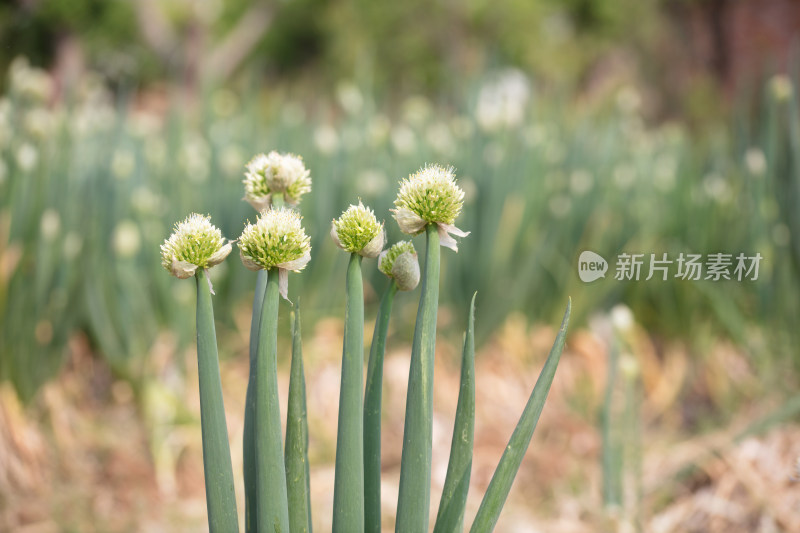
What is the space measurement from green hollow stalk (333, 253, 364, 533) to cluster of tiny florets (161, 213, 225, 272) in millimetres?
111

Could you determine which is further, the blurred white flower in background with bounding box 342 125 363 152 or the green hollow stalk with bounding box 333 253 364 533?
the blurred white flower in background with bounding box 342 125 363 152

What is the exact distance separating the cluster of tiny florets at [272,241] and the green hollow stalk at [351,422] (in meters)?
0.05

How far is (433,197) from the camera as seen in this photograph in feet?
1.87

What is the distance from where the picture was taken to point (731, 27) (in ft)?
19.2

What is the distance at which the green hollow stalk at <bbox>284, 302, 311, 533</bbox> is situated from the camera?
595 mm

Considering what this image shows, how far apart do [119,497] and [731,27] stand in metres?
5.99

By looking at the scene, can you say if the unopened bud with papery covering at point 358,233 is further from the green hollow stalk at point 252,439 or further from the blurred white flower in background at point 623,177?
the blurred white flower in background at point 623,177

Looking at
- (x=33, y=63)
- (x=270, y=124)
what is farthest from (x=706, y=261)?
(x=33, y=63)

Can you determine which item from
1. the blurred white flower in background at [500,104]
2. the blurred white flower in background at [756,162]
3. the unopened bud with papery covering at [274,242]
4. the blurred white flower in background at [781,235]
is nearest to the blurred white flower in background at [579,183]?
the blurred white flower in background at [500,104]

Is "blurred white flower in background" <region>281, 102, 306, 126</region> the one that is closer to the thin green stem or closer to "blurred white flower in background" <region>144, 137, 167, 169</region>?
"blurred white flower in background" <region>144, 137, 167, 169</region>

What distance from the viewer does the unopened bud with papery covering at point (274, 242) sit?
0.54 metres

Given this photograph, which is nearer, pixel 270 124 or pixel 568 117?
pixel 270 124

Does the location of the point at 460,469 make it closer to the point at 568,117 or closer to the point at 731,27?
the point at 568,117

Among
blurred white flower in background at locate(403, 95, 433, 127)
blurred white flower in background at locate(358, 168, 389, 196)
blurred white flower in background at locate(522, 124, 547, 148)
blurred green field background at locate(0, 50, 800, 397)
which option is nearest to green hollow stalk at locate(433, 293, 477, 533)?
blurred green field background at locate(0, 50, 800, 397)
